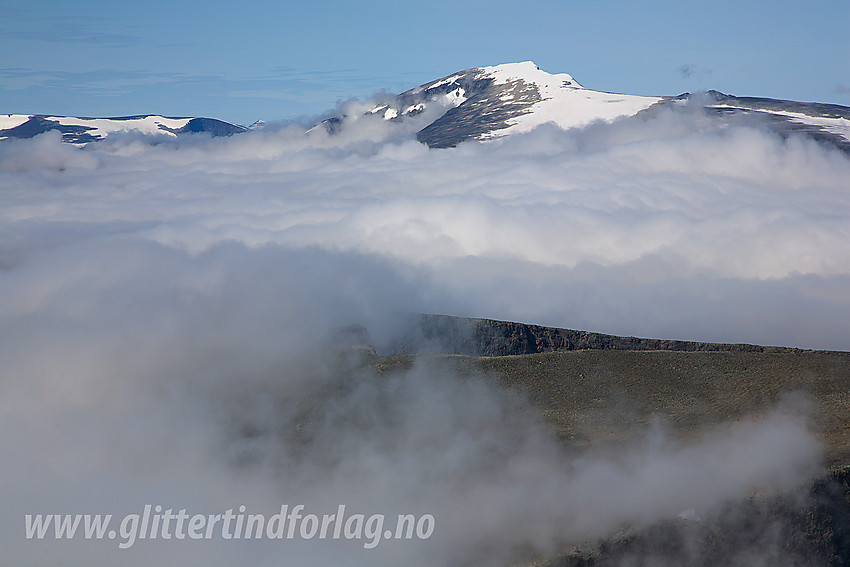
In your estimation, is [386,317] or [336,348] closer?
[336,348]

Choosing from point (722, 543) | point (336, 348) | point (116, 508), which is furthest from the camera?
point (336, 348)

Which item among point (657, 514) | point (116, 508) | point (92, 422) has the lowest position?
point (92, 422)

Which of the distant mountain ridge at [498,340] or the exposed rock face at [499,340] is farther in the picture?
the exposed rock face at [499,340]

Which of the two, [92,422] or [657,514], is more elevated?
[657,514]

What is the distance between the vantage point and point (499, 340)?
102 m

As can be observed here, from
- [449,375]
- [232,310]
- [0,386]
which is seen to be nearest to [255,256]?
[232,310]

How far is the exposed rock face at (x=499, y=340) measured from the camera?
9769 cm

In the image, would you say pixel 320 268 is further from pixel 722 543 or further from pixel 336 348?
pixel 722 543

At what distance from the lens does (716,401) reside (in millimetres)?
62031

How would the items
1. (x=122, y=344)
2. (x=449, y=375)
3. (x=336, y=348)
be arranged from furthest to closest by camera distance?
(x=122, y=344) → (x=336, y=348) → (x=449, y=375)

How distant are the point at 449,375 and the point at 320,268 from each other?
122 metres

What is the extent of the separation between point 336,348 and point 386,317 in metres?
39.7

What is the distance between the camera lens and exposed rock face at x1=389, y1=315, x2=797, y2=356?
3846 inches

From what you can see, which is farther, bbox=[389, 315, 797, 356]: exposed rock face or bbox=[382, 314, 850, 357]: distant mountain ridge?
bbox=[389, 315, 797, 356]: exposed rock face
